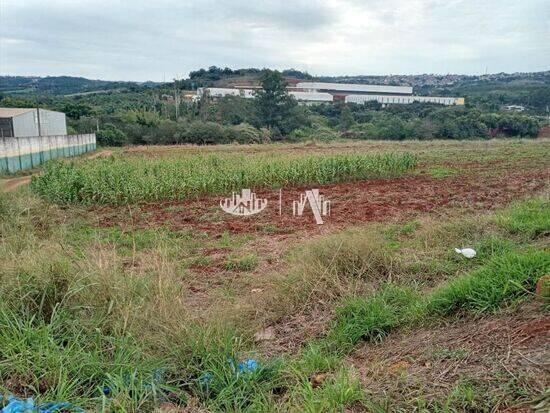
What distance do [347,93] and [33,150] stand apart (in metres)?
79.0

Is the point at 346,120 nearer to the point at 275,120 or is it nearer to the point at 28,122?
the point at 275,120

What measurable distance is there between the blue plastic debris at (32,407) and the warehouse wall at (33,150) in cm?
1733

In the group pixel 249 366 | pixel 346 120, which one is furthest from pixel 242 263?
pixel 346 120

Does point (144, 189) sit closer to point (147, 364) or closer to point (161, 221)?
point (161, 221)

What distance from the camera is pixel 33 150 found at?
19625 mm

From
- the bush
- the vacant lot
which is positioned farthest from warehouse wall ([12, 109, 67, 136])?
the vacant lot

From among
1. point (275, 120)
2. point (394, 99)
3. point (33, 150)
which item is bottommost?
point (33, 150)

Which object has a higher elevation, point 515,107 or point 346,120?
point 515,107

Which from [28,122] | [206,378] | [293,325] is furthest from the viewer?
[28,122]

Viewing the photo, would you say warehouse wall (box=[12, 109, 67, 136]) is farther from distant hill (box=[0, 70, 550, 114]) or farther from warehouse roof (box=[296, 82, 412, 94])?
warehouse roof (box=[296, 82, 412, 94])

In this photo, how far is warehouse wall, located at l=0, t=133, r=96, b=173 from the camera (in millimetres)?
16703

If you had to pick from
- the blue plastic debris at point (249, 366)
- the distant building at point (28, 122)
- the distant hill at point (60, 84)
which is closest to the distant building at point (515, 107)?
the distant building at point (28, 122)

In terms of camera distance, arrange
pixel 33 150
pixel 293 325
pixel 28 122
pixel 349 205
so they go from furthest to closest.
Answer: pixel 28 122 < pixel 33 150 < pixel 349 205 < pixel 293 325

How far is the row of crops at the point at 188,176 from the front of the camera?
11203 millimetres
